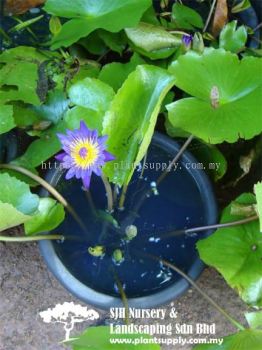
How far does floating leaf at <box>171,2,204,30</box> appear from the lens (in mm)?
1114

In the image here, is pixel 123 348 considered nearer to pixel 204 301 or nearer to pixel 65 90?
pixel 204 301

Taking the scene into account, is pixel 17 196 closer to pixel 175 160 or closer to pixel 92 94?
pixel 92 94

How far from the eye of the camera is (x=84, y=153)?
0.84 metres

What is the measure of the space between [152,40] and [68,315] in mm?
587

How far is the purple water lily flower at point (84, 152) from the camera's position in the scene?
2.73 ft

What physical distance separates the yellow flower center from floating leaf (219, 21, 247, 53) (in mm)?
392

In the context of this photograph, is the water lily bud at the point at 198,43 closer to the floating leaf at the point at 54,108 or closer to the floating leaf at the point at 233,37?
the floating leaf at the point at 233,37

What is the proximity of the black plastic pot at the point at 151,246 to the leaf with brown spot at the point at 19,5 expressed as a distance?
0.44m

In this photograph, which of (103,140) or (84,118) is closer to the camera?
(103,140)

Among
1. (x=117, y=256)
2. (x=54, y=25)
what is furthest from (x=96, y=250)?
(x=54, y=25)

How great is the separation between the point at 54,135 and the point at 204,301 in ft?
1.58

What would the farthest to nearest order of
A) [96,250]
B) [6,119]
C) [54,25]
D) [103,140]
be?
[54,25] < [96,250] < [6,119] < [103,140]

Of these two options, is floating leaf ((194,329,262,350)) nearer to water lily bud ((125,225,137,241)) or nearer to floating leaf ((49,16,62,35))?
water lily bud ((125,225,137,241))

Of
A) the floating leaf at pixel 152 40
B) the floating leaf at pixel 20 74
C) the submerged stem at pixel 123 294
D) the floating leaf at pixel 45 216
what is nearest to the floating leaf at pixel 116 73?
the floating leaf at pixel 152 40
